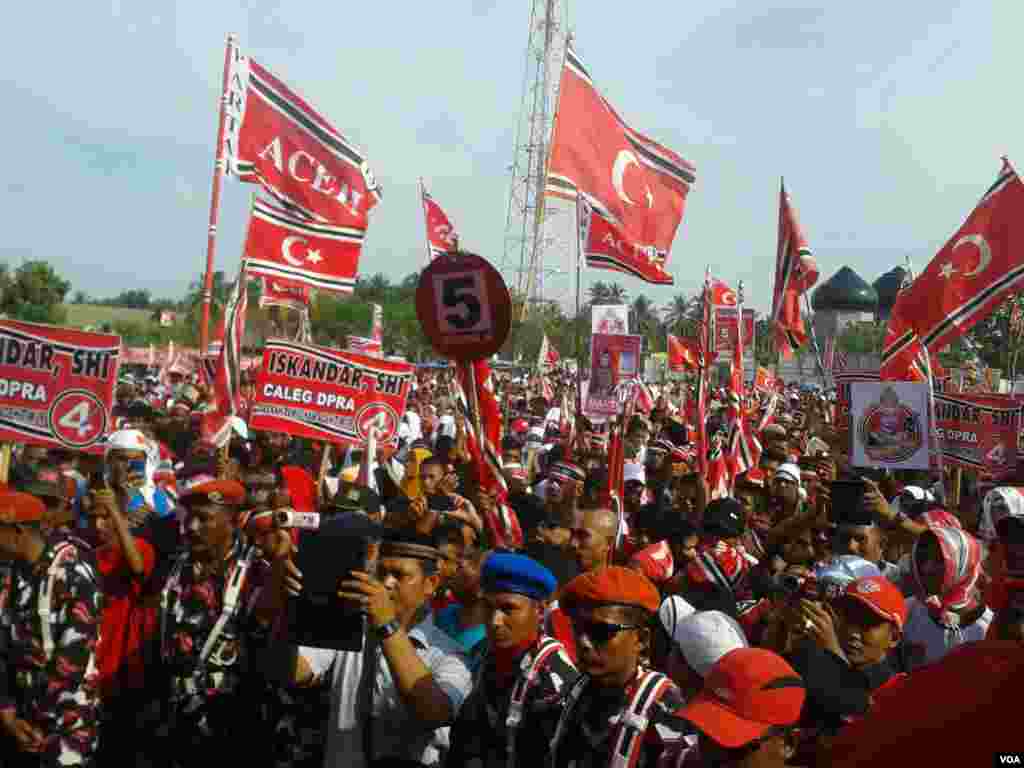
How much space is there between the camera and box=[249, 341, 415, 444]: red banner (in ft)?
27.0

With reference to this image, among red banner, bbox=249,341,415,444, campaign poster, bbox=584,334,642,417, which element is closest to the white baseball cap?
red banner, bbox=249,341,415,444

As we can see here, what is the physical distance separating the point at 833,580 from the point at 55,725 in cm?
333

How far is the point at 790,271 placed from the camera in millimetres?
11828

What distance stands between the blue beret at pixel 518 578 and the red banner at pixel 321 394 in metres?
4.88

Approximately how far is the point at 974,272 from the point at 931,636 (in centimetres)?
466

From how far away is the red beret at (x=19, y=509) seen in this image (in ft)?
14.6

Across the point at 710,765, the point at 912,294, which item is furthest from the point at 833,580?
the point at 912,294

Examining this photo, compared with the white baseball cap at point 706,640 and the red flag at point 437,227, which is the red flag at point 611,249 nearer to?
the red flag at point 437,227

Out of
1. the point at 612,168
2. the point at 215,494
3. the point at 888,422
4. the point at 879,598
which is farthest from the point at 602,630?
the point at 612,168

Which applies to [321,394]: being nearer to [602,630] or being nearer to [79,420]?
[79,420]

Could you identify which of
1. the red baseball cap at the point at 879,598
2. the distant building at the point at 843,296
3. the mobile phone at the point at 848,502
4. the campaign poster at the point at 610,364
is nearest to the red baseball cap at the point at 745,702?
the red baseball cap at the point at 879,598

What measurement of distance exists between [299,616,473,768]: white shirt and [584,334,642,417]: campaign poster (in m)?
8.74

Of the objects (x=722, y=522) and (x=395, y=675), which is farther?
(x=722, y=522)

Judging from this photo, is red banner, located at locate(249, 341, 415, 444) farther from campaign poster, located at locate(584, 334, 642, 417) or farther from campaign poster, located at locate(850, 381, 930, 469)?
campaign poster, located at locate(584, 334, 642, 417)
